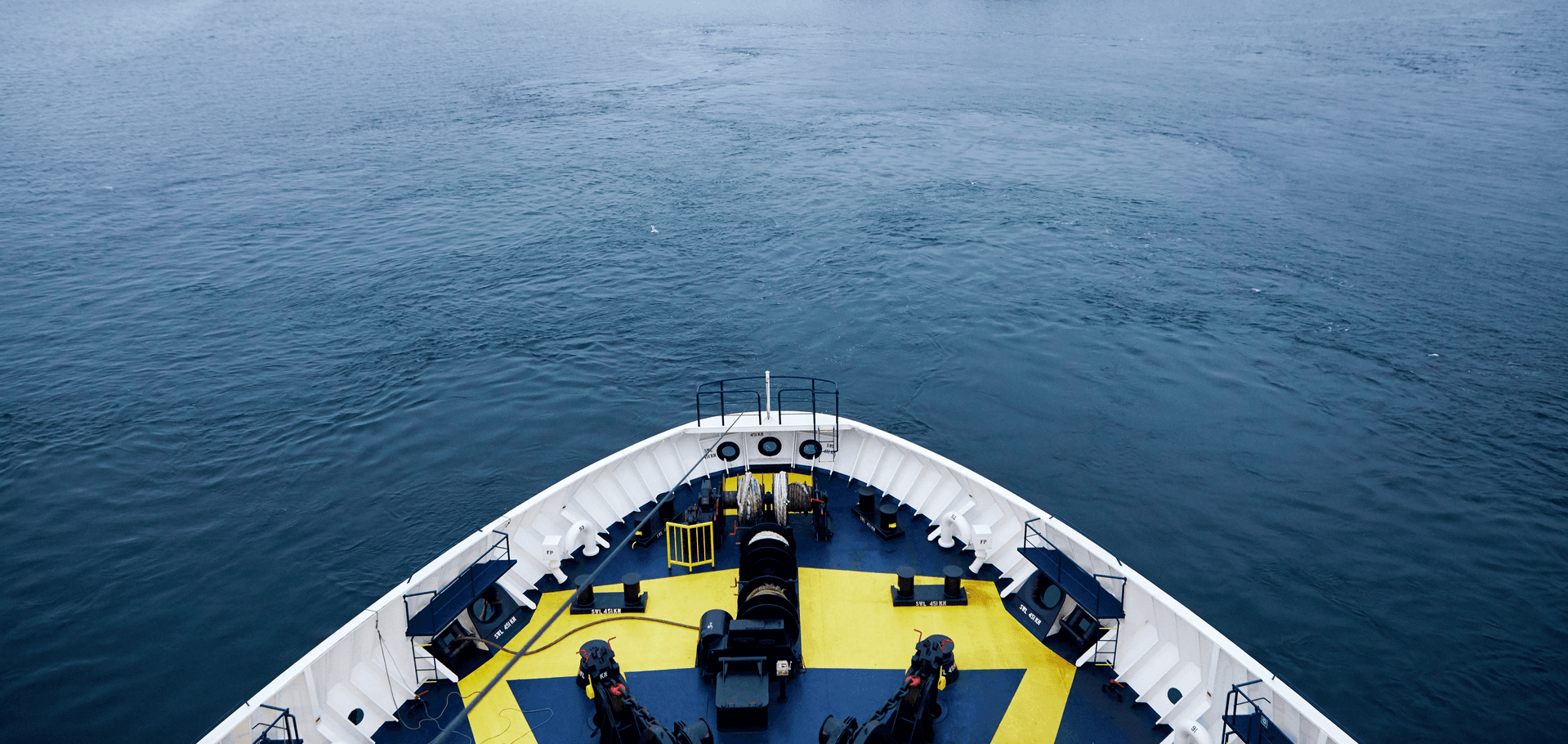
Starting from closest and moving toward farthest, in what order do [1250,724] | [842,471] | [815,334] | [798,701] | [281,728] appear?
[1250,724] → [281,728] → [798,701] → [842,471] → [815,334]

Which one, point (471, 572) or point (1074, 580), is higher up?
point (471, 572)

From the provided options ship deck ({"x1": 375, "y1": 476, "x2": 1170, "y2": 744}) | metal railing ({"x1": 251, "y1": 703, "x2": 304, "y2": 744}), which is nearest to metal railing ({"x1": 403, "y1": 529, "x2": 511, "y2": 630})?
ship deck ({"x1": 375, "y1": 476, "x2": 1170, "y2": 744})

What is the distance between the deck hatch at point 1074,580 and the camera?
41.7ft

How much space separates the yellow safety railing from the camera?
15.6m

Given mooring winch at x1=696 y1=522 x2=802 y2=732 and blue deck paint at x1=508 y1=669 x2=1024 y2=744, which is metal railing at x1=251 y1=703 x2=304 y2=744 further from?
mooring winch at x1=696 y1=522 x2=802 y2=732

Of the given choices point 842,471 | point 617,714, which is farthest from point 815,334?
point 617,714

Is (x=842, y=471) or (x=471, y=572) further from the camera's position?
(x=842, y=471)

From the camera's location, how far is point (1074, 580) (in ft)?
44.2

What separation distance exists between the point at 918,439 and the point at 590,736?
785 inches

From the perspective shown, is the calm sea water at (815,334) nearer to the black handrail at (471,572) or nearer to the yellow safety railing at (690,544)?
the black handrail at (471,572)

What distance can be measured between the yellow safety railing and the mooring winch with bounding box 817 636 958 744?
14.7ft

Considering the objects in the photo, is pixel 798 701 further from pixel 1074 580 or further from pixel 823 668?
pixel 1074 580

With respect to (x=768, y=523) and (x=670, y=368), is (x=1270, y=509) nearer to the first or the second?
(x=768, y=523)

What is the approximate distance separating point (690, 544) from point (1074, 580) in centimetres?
659
